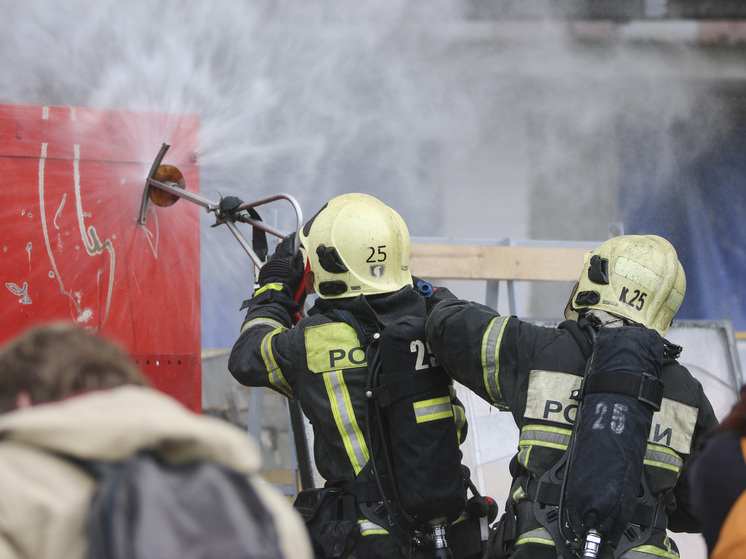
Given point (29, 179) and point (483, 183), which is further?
point (483, 183)

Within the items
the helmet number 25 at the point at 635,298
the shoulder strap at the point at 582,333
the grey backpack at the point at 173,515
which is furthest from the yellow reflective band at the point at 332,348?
the grey backpack at the point at 173,515

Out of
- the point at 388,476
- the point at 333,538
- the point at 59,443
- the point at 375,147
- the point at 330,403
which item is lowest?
the point at 333,538

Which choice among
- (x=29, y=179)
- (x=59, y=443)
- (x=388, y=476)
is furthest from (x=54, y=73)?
(x=59, y=443)

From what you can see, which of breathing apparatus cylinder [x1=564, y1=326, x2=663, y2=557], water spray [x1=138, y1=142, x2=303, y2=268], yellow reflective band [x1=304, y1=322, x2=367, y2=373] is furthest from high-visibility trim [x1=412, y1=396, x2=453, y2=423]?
water spray [x1=138, y1=142, x2=303, y2=268]

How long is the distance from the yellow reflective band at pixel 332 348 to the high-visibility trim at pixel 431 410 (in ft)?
0.72

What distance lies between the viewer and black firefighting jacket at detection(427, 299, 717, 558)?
2.26 m

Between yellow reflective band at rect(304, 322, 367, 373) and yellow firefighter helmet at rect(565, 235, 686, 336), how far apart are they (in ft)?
2.27

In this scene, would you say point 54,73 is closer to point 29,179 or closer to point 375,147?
point 29,179

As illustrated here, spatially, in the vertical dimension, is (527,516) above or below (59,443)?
below

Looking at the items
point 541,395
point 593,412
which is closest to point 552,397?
point 541,395

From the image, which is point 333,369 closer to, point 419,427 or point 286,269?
point 419,427

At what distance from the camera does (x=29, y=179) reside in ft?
10.5

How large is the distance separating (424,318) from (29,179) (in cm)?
166

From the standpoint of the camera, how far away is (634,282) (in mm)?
2520
